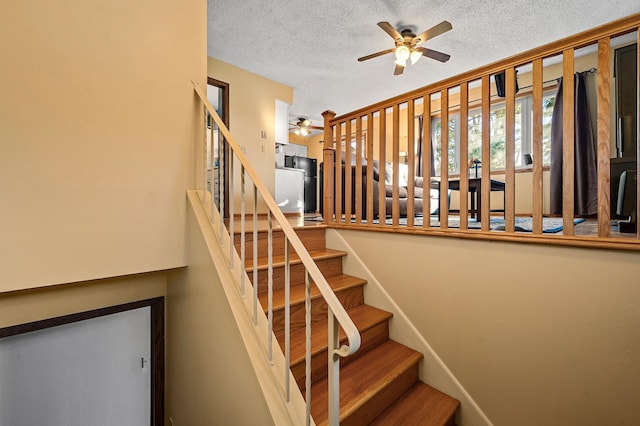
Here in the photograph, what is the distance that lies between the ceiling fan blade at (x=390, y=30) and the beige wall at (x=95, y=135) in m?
1.66

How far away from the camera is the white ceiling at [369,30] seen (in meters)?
2.84

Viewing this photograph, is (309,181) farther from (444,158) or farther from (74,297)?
(74,297)

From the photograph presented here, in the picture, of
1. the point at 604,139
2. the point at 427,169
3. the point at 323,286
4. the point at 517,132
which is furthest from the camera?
the point at 517,132

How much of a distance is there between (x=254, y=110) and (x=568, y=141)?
4.03m

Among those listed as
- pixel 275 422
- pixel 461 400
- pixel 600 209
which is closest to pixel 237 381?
pixel 275 422

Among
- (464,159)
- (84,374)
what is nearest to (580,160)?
(464,159)

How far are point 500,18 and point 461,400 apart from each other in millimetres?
3598

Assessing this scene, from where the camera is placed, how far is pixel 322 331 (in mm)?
1747

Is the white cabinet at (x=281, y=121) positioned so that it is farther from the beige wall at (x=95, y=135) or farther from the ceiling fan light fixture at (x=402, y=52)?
the beige wall at (x=95, y=135)

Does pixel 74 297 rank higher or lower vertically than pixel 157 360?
higher

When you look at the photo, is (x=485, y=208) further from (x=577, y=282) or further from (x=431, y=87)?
(x=431, y=87)

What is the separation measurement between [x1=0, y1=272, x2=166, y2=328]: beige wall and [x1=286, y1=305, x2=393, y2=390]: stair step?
1.20m

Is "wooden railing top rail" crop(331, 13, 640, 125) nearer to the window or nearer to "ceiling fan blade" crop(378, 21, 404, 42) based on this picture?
"ceiling fan blade" crop(378, 21, 404, 42)

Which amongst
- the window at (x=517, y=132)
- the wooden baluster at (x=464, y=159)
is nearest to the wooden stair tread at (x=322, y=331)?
the wooden baluster at (x=464, y=159)
